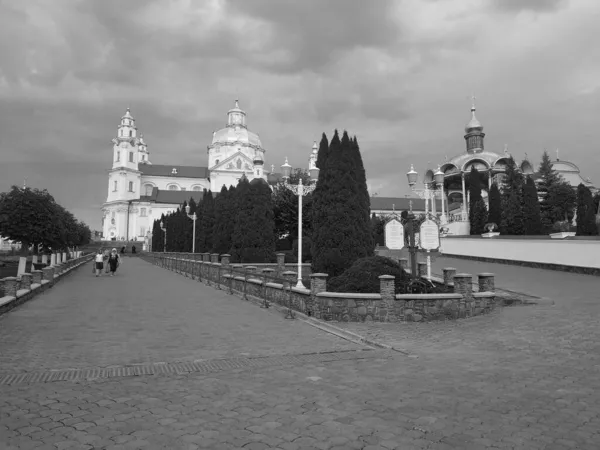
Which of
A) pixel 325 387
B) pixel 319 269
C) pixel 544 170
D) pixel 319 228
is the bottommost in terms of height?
pixel 325 387

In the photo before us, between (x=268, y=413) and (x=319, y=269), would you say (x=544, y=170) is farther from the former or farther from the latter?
(x=268, y=413)

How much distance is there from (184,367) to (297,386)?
2.03 meters

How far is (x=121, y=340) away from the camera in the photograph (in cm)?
904

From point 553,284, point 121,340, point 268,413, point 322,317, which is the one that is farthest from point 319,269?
point 268,413

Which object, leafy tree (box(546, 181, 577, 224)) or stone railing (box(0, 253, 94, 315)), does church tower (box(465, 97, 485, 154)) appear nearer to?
leafy tree (box(546, 181, 577, 224))

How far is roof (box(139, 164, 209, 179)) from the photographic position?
398 ft

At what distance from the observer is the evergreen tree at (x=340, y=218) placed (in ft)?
53.6

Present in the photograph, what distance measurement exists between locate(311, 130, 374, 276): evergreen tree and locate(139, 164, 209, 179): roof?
10829 centimetres

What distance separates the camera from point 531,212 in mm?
34594

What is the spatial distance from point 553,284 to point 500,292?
4.80 metres

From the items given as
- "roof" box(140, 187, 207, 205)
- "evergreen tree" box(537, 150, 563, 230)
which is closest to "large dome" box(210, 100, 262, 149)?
"roof" box(140, 187, 207, 205)

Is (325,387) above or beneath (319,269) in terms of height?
beneath

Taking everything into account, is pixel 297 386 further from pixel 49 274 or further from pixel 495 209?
pixel 495 209

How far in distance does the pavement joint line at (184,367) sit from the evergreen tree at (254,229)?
64.2 feet
